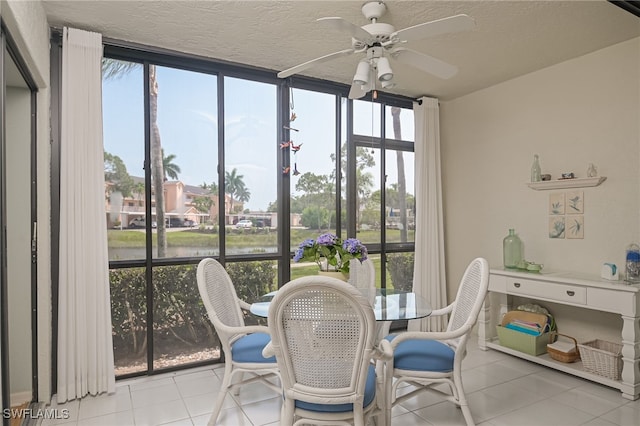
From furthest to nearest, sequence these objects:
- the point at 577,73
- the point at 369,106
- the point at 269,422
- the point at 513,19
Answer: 1. the point at 369,106
2. the point at 577,73
3. the point at 513,19
4. the point at 269,422

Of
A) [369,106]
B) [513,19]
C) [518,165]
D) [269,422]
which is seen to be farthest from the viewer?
[369,106]

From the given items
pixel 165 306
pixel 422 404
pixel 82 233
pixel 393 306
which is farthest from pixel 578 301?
pixel 82 233

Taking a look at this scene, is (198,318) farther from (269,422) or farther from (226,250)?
(269,422)

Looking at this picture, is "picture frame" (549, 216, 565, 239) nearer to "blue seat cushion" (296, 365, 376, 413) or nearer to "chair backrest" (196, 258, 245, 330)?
"blue seat cushion" (296, 365, 376, 413)

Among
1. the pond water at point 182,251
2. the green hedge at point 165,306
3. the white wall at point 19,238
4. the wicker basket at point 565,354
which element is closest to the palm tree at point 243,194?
the pond water at point 182,251

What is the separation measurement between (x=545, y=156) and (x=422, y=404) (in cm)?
248

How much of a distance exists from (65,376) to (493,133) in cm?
428

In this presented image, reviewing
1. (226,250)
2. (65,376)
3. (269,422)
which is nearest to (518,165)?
(226,250)

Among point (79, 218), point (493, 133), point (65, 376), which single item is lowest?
point (65, 376)

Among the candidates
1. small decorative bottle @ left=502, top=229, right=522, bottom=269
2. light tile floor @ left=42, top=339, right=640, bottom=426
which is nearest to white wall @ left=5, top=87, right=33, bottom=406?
light tile floor @ left=42, top=339, right=640, bottom=426

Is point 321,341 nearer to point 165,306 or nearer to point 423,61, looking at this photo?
point 423,61

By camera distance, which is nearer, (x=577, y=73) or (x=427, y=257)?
(x=577, y=73)

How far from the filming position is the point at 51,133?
2.80m

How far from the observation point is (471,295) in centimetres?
246
